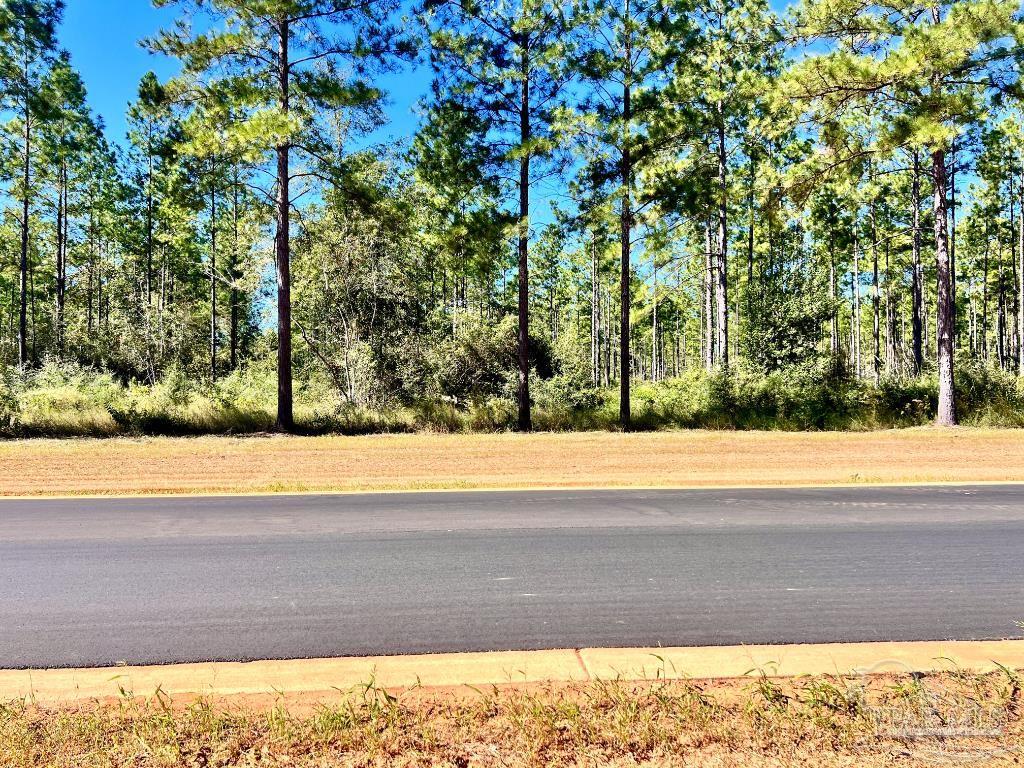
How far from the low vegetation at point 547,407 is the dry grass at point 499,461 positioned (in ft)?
4.50

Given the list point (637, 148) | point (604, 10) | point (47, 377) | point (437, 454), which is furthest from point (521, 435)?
point (47, 377)

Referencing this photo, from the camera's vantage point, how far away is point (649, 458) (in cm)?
1351

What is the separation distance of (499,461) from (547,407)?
7.31 metres

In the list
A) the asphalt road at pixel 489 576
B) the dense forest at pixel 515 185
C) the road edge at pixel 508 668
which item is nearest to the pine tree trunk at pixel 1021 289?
the dense forest at pixel 515 185

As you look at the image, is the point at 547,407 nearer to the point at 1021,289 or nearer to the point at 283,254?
the point at 283,254

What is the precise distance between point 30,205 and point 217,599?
28104 millimetres

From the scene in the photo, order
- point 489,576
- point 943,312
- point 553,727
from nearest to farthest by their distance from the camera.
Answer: point 553,727, point 489,576, point 943,312

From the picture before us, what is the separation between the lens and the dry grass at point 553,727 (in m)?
2.77

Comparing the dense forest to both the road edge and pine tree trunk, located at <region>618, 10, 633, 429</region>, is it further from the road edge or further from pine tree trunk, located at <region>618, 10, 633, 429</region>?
the road edge

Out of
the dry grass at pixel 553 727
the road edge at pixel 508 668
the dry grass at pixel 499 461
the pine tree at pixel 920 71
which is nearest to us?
the dry grass at pixel 553 727

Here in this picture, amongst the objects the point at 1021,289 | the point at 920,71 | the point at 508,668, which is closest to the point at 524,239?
the point at 920,71

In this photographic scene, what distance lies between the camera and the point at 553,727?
9.71ft

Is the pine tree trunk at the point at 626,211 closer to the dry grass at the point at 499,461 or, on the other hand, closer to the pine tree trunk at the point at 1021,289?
the dry grass at the point at 499,461

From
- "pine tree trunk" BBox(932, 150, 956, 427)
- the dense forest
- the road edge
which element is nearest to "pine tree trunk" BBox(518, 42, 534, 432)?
the dense forest
